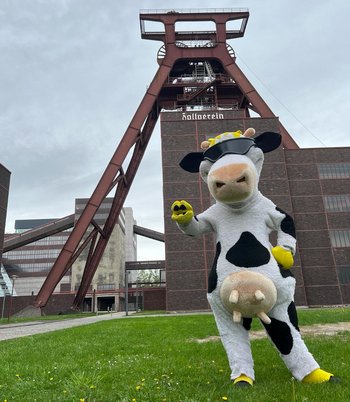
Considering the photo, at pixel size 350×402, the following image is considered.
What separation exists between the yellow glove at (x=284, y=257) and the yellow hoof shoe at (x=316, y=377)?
101cm

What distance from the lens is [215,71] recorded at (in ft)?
114

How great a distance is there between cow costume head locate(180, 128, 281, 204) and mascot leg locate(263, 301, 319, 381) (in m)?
1.22

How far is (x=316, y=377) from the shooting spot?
334 cm

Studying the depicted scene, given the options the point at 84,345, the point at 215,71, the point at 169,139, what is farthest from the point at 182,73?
the point at 84,345

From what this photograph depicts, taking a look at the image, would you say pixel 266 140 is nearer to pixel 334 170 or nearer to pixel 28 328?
pixel 28 328

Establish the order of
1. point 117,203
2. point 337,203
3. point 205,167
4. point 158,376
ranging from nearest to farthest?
point 158,376 < point 205,167 < point 337,203 < point 117,203

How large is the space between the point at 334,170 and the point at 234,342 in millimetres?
29979

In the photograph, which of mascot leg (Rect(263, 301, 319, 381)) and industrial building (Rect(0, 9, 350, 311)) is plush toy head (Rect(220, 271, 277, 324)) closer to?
mascot leg (Rect(263, 301, 319, 381))

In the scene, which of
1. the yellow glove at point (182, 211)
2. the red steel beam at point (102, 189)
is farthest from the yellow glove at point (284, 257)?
the red steel beam at point (102, 189)

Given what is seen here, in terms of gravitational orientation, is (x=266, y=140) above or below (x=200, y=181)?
below

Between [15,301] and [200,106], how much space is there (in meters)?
33.6

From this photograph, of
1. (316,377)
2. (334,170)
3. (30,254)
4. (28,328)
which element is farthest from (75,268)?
(316,377)

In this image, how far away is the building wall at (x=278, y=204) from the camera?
85.6ft

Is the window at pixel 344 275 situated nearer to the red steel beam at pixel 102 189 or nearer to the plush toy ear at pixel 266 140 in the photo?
the red steel beam at pixel 102 189
